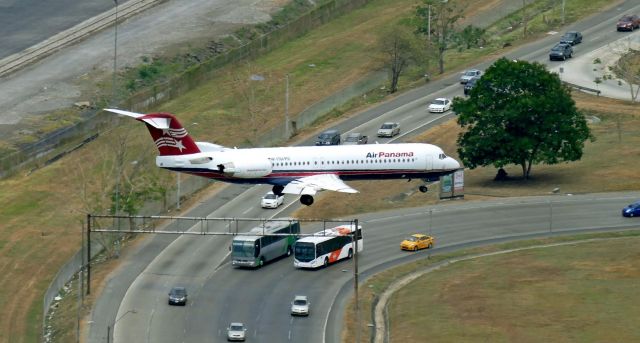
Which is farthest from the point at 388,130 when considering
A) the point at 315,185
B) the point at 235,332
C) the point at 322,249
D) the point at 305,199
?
the point at 235,332

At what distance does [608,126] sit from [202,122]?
47.9m

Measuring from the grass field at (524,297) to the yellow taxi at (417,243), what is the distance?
9.57 feet

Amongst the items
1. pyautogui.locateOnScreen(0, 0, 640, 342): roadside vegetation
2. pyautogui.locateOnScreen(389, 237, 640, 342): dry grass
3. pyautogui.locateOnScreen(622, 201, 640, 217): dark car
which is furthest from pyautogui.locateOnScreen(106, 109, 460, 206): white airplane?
pyautogui.locateOnScreen(622, 201, 640, 217): dark car

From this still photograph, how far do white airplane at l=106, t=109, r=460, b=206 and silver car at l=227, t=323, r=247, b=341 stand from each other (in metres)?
17.4

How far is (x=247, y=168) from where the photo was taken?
142 m

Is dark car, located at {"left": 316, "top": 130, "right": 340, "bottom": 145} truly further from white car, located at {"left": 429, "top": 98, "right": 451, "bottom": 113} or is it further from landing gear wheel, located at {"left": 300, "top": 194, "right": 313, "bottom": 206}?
landing gear wheel, located at {"left": 300, "top": 194, "right": 313, "bottom": 206}

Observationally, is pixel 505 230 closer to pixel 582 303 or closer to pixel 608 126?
pixel 582 303

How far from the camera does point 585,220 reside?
158 metres

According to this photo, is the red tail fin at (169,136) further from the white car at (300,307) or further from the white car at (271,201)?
the white car at (271,201)

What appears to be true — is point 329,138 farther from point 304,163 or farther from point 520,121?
point 304,163

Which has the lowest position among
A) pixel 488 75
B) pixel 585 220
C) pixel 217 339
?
pixel 217 339

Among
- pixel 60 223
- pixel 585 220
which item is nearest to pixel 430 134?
pixel 585 220

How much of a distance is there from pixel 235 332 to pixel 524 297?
24.5 m

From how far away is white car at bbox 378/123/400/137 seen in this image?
18662cm
